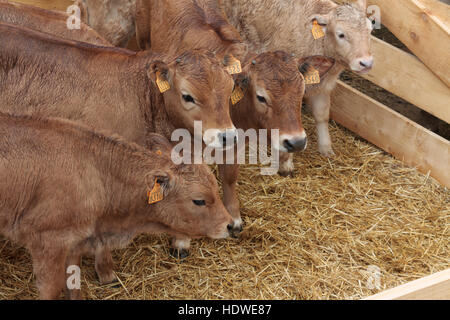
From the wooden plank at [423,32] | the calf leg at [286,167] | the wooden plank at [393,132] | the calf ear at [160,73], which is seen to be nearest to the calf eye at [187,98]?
the calf ear at [160,73]

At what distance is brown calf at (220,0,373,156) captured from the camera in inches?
262

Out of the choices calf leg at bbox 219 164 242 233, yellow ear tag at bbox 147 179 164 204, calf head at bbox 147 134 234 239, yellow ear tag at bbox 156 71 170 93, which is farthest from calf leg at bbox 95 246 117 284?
yellow ear tag at bbox 156 71 170 93

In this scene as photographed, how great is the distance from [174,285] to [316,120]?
3.04 meters

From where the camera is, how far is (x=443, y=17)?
7.04 meters

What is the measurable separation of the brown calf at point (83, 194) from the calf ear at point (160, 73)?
552mm

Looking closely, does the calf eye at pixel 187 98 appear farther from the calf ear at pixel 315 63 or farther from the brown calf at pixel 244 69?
the calf ear at pixel 315 63

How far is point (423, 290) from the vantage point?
4293 millimetres

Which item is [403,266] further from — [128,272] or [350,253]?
[128,272]

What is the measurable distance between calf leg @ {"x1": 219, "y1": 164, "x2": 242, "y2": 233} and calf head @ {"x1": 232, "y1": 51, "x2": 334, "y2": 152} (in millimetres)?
640

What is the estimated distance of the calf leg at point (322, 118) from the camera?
24.0ft

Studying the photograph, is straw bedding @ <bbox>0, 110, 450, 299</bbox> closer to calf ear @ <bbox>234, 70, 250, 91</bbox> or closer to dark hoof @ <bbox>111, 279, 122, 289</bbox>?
dark hoof @ <bbox>111, 279, 122, 289</bbox>

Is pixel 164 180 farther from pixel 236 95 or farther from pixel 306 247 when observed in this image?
pixel 306 247

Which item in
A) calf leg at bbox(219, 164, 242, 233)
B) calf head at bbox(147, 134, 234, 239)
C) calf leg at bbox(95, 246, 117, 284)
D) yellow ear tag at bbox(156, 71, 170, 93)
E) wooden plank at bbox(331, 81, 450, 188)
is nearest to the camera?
calf head at bbox(147, 134, 234, 239)

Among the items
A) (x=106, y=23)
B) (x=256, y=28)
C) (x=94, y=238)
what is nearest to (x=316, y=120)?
(x=256, y=28)
